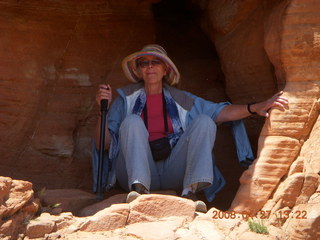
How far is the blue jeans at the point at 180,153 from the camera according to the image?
11.7 ft

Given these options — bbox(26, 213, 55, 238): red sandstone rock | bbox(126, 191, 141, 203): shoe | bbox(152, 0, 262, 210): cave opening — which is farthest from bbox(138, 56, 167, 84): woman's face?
bbox(26, 213, 55, 238): red sandstone rock

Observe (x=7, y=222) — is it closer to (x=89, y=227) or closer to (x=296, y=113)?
(x=89, y=227)

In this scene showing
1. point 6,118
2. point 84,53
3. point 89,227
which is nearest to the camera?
point 89,227

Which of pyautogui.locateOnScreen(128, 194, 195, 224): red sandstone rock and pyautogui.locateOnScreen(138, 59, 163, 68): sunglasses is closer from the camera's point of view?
pyautogui.locateOnScreen(128, 194, 195, 224): red sandstone rock

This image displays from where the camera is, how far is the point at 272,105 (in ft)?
12.4

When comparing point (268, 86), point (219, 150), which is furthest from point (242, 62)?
point (219, 150)

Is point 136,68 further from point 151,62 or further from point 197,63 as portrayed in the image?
point 197,63

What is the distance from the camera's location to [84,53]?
17.6 ft

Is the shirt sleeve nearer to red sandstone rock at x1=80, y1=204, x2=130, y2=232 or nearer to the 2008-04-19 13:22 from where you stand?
the 2008-04-19 13:22

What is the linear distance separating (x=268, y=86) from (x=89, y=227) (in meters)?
2.33

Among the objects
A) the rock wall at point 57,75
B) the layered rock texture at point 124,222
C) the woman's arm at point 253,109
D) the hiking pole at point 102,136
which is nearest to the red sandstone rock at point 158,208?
the layered rock texture at point 124,222

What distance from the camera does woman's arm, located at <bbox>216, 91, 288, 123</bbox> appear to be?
148 inches

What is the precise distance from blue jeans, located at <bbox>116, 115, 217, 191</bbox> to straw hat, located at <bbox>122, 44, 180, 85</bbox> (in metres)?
0.65

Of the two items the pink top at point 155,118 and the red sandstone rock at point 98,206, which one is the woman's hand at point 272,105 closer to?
the pink top at point 155,118
